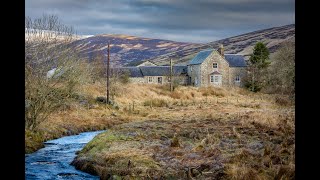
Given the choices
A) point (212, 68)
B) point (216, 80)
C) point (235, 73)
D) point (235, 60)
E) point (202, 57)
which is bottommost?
point (216, 80)

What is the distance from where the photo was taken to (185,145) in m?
13.8

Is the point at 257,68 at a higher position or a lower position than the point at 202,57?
lower

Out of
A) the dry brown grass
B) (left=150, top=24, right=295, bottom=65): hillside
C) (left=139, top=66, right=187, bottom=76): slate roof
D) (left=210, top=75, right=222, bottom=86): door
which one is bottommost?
the dry brown grass

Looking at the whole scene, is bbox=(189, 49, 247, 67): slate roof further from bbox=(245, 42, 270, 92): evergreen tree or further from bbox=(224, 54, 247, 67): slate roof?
bbox=(245, 42, 270, 92): evergreen tree

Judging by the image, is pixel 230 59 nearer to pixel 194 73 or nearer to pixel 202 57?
pixel 202 57

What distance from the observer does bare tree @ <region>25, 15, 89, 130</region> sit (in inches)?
646

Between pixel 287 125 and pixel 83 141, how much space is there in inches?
359

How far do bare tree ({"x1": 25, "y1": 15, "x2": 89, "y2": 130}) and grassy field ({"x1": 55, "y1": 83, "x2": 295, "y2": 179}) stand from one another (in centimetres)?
271

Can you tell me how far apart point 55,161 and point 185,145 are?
15.1 ft

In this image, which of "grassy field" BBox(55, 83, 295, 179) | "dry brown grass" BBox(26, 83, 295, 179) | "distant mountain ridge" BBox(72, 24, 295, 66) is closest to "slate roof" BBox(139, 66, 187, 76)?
"dry brown grass" BBox(26, 83, 295, 179)

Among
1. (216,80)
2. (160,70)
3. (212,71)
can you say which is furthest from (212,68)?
(160,70)

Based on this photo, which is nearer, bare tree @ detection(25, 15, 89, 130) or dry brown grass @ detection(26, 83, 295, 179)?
dry brown grass @ detection(26, 83, 295, 179)
